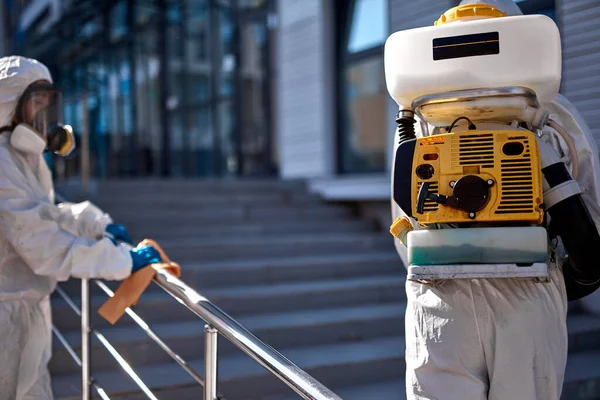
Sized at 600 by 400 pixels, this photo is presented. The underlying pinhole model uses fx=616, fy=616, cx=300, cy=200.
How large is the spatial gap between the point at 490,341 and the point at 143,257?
130 cm

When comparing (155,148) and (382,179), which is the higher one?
(155,148)

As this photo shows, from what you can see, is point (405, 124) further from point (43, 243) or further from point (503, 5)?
point (43, 243)

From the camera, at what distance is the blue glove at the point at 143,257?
7.30 ft

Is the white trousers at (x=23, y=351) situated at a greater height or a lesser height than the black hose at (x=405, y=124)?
lesser

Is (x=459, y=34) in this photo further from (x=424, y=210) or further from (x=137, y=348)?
(x=137, y=348)

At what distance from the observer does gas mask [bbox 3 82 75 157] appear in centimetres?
224

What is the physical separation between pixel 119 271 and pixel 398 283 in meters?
2.53

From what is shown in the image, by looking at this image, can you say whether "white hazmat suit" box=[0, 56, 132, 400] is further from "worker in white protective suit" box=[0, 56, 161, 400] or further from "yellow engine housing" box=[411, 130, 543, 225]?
"yellow engine housing" box=[411, 130, 543, 225]

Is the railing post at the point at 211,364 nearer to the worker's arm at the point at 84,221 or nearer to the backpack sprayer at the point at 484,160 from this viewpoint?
the backpack sprayer at the point at 484,160

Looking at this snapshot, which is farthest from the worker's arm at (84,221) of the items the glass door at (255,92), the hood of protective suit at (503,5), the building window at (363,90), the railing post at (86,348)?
the glass door at (255,92)

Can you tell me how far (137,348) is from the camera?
3.16m

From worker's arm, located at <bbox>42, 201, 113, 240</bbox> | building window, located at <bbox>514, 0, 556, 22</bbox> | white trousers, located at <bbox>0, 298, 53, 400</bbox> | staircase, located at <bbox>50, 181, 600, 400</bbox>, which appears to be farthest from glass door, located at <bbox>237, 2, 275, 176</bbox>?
white trousers, located at <bbox>0, 298, 53, 400</bbox>

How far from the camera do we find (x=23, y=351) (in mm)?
2219

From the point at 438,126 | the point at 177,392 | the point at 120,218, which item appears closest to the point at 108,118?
the point at 120,218
